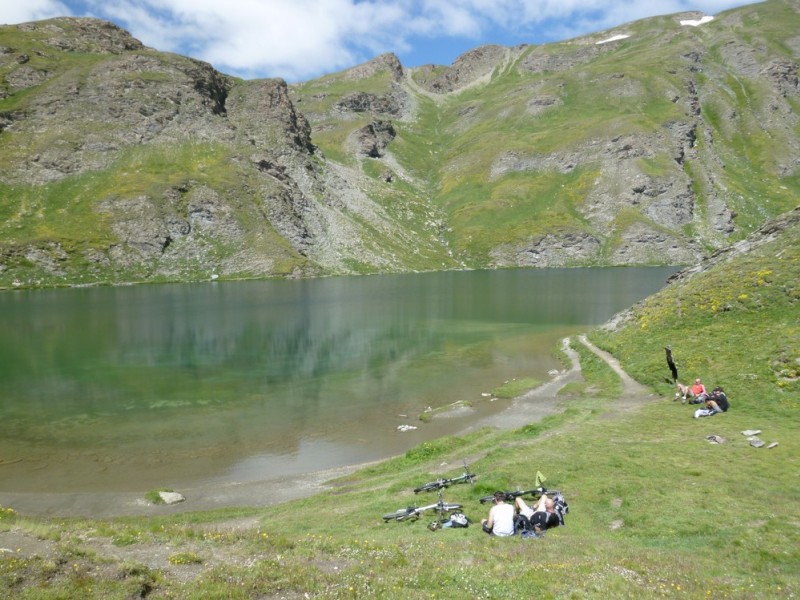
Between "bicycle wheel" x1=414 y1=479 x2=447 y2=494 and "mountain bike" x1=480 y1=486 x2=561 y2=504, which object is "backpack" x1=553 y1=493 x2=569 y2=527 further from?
"bicycle wheel" x1=414 y1=479 x2=447 y2=494

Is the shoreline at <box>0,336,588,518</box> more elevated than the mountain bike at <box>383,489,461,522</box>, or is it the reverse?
the mountain bike at <box>383,489,461,522</box>

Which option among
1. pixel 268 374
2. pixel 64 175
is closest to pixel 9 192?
pixel 64 175

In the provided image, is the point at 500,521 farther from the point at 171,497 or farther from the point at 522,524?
the point at 171,497

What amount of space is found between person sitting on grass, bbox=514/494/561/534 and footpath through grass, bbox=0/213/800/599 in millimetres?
481

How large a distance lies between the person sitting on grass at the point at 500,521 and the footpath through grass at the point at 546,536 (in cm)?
74

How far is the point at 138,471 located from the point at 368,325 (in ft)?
166

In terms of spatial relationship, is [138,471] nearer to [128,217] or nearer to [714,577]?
[714,577]

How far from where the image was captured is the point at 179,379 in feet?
164

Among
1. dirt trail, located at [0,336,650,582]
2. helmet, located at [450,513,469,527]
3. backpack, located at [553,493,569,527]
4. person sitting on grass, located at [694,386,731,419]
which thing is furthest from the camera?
person sitting on grass, located at [694,386,731,419]

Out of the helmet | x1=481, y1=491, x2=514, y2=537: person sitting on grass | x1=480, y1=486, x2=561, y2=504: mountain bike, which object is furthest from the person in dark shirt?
the helmet

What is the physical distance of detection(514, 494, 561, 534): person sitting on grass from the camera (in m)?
16.9

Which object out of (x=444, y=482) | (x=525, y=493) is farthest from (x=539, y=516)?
(x=444, y=482)

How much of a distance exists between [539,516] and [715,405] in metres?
18.3

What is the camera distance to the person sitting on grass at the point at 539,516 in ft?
55.4
